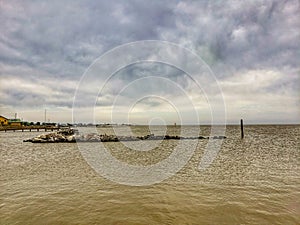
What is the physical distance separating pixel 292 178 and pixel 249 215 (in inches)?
234

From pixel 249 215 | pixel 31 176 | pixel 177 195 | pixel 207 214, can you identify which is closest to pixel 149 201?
pixel 177 195

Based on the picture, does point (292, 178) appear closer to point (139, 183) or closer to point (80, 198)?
point (139, 183)

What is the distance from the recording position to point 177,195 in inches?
298

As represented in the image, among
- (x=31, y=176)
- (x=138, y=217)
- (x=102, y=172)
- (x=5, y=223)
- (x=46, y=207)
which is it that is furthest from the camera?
(x=102, y=172)

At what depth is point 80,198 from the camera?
7.16 m

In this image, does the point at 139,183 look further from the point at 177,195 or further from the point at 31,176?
the point at 31,176

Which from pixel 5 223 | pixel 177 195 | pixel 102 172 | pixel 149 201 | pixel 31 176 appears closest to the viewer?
pixel 5 223

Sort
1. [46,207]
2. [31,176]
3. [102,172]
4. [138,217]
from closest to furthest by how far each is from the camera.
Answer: [138,217] < [46,207] < [31,176] < [102,172]

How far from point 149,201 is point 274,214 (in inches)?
159

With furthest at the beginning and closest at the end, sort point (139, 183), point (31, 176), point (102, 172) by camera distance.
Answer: point (102, 172), point (31, 176), point (139, 183)

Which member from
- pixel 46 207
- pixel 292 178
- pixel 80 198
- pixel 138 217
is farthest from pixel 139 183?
pixel 292 178

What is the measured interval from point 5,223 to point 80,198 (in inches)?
92.1

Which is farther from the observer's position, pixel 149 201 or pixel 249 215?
pixel 149 201

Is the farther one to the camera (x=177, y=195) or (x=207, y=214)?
(x=177, y=195)
